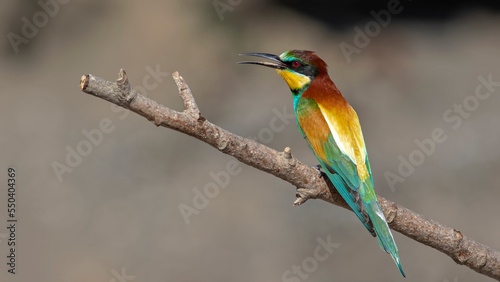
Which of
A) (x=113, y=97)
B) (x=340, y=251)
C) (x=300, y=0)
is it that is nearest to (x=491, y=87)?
(x=300, y=0)

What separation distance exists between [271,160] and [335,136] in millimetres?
411

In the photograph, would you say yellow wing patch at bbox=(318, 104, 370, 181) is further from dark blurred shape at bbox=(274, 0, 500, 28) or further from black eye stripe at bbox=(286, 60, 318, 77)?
dark blurred shape at bbox=(274, 0, 500, 28)

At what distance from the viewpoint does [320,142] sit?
2125 mm

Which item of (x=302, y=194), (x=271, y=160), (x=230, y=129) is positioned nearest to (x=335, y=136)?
(x=302, y=194)

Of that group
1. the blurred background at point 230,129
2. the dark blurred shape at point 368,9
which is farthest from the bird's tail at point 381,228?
the dark blurred shape at point 368,9

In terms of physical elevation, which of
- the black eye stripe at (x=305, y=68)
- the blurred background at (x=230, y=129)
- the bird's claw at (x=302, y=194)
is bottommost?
the blurred background at (x=230, y=129)

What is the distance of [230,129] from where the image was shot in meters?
4.36

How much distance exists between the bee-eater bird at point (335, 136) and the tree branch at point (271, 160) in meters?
0.06

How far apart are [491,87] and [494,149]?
2.17 feet

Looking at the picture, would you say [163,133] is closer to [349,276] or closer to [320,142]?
[349,276]

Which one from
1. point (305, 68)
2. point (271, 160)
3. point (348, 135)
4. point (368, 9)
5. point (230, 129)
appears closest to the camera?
point (271, 160)

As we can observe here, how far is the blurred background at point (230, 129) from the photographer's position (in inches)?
149

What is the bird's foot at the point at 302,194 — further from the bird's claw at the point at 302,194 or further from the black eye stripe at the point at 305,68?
the black eye stripe at the point at 305,68

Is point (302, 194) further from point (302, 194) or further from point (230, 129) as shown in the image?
point (230, 129)
